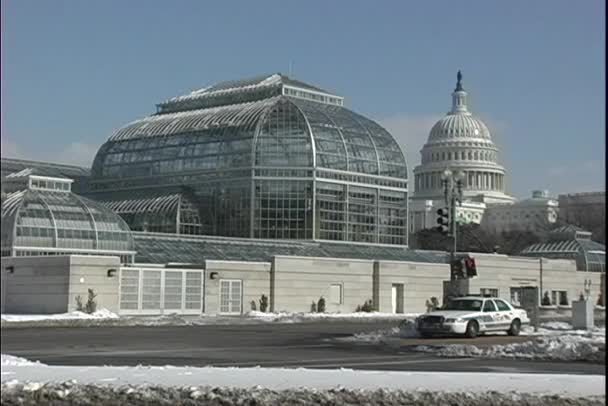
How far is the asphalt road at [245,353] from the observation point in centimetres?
2162

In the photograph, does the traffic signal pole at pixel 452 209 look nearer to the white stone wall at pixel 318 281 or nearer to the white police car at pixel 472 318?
the white police car at pixel 472 318

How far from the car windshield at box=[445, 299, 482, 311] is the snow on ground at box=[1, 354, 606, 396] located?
19.9 meters

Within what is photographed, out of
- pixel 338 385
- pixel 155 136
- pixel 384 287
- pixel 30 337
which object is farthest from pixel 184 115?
pixel 338 385

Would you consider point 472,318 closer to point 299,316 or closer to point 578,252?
point 299,316

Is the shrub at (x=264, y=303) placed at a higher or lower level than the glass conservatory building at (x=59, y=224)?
lower

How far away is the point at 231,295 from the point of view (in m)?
62.7

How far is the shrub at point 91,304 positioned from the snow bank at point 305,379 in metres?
37.3

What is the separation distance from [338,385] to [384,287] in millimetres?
55770

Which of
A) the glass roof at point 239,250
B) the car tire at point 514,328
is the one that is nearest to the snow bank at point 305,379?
the car tire at point 514,328

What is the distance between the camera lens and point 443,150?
198625mm

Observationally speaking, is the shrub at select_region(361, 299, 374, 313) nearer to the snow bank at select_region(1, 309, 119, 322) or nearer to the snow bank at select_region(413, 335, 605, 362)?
the snow bank at select_region(1, 309, 119, 322)

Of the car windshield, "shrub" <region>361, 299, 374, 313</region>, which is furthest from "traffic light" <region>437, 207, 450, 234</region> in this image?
"shrub" <region>361, 299, 374, 313</region>

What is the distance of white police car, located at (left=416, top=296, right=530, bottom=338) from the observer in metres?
35.9

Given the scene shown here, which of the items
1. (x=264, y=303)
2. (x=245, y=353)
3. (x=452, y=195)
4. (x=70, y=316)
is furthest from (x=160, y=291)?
(x=245, y=353)
